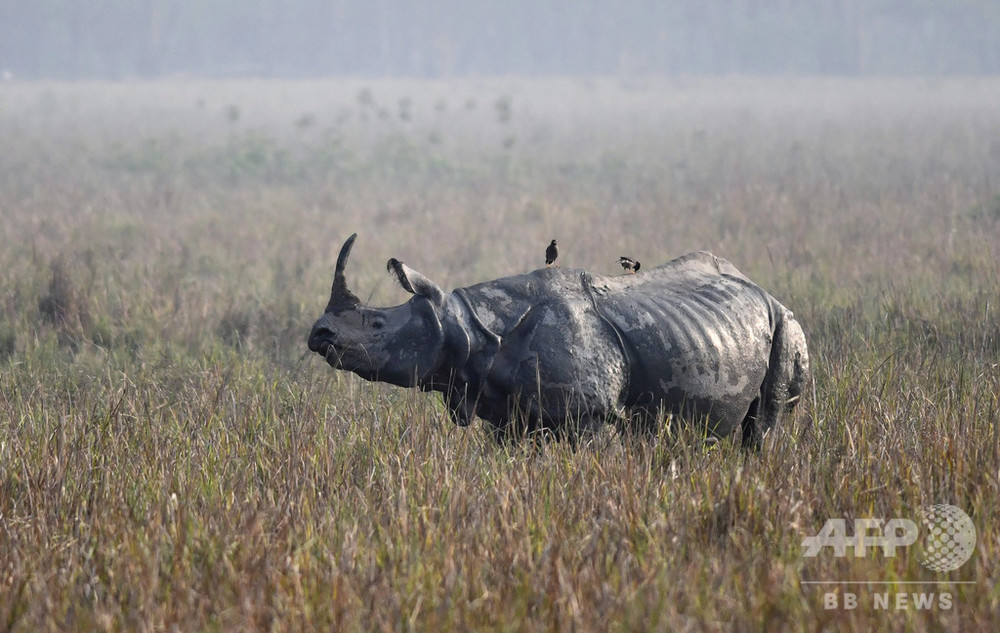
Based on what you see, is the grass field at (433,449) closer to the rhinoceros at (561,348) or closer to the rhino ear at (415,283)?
the rhinoceros at (561,348)

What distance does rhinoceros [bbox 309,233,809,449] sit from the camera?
14.2 ft

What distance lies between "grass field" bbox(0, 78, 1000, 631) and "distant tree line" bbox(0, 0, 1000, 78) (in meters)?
87.6

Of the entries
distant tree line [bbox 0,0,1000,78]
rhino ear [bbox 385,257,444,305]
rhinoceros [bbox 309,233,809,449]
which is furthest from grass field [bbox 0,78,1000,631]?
distant tree line [bbox 0,0,1000,78]

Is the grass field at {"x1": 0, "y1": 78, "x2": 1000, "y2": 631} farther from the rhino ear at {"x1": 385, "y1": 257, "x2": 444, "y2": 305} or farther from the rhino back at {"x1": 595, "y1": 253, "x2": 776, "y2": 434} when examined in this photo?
the rhino ear at {"x1": 385, "y1": 257, "x2": 444, "y2": 305}

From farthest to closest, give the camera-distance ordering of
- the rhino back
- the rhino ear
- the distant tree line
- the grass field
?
the distant tree line → the rhino back → the rhino ear → the grass field

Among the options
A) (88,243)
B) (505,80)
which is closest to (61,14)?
(505,80)

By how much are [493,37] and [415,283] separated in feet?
357

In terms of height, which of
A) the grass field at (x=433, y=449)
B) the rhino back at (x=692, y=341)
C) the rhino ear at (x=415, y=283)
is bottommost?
the grass field at (x=433, y=449)

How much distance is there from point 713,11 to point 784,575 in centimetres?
10718

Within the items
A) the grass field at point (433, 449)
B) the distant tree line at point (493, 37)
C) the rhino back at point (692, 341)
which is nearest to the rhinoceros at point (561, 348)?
the rhino back at point (692, 341)

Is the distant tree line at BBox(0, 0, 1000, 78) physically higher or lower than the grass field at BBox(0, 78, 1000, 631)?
higher

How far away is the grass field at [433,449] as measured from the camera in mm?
3363

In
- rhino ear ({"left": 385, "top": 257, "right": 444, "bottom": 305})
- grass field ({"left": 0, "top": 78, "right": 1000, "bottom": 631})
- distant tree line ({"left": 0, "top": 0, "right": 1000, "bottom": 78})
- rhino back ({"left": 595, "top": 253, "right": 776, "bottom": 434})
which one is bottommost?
grass field ({"left": 0, "top": 78, "right": 1000, "bottom": 631})

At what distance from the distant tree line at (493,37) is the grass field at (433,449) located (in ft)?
287
